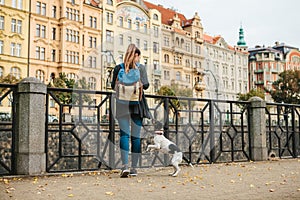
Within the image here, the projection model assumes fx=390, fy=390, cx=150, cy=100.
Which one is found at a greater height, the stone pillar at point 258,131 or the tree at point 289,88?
the tree at point 289,88

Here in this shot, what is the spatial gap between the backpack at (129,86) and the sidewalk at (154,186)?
51.4 inches

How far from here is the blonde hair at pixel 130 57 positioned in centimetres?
634

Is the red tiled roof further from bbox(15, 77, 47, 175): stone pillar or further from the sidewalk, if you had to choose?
the sidewalk

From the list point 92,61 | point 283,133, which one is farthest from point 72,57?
point 92,61

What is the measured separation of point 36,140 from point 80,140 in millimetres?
1090

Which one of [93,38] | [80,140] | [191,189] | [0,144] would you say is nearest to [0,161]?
[80,140]

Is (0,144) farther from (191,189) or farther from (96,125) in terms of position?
(191,189)

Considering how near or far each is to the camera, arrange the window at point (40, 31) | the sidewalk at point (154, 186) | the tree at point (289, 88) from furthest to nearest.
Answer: the tree at point (289, 88), the window at point (40, 31), the sidewalk at point (154, 186)

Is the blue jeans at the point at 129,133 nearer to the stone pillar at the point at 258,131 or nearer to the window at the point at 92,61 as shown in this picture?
the window at the point at 92,61

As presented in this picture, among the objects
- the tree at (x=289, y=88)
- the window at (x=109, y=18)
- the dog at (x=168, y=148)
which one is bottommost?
the dog at (x=168, y=148)

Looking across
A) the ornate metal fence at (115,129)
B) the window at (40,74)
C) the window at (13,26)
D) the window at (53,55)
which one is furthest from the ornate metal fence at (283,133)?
the window at (53,55)

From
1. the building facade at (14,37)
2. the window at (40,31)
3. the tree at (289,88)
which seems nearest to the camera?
the building facade at (14,37)

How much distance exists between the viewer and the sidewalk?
4621 millimetres

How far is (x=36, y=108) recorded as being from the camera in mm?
6812
